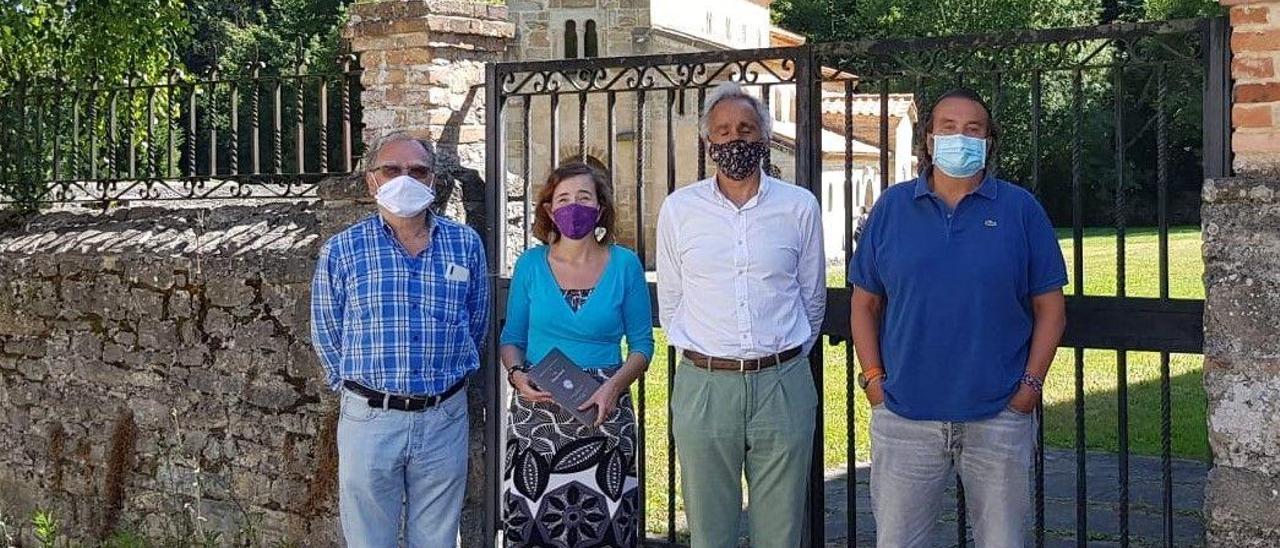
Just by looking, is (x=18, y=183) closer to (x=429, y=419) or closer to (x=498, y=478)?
(x=498, y=478)

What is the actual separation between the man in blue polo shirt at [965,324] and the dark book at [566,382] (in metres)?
0.92

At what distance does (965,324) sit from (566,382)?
49.6 inches

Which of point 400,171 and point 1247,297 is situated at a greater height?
point 400,171

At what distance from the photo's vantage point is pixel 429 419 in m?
4.74

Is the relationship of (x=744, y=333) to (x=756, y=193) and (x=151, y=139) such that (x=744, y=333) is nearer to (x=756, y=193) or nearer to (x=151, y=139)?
(x=756, y=193)

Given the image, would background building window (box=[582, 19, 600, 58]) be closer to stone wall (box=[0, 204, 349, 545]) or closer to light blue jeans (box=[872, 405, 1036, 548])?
stone wall (box=[0, 204, 349, 545])

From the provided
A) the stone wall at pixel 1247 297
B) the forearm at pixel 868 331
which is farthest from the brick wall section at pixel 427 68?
the stone wall at pixel 1247 297

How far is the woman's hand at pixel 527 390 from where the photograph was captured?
179 inches

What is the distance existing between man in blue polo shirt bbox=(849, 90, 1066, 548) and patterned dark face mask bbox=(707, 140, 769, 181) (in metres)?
0.44

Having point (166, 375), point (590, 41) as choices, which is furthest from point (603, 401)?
point (590, 41)

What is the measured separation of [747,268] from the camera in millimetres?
4355

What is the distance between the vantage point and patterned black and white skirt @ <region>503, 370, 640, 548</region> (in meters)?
4.59

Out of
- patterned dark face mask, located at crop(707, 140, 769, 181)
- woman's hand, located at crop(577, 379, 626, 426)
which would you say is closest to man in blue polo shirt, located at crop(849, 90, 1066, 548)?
patterned dark face mask, located at crop(707, 140, 769, 181)

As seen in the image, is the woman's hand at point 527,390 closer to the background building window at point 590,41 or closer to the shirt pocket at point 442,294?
the shirt pocket at point 442,294
